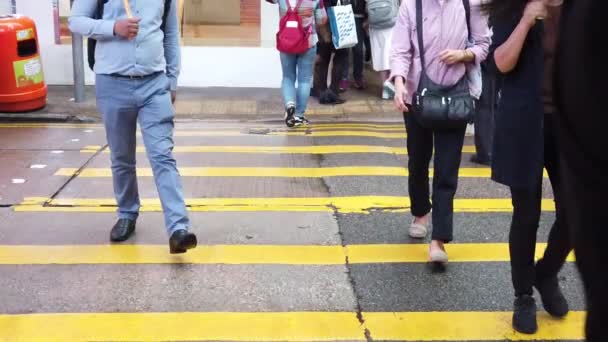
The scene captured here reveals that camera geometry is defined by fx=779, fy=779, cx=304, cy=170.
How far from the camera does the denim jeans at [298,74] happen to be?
9.37 metres

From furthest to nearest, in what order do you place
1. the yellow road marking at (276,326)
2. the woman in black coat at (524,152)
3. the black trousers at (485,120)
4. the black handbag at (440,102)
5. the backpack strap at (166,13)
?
the black trousers at (485,120) < the backpack strap at (166,13) < the black handbag at (440,102) < the yellow road marking at (276,326) < the woman in black coat at (524,152)

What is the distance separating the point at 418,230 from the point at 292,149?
3159 mm

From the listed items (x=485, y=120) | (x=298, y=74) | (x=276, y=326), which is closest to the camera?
(x=276, y=326)

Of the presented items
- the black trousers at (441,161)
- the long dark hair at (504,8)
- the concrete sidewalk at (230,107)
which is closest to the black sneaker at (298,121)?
the concrete sidewalk at (230,107)

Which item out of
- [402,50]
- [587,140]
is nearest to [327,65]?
[402,50]

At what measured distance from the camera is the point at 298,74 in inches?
371

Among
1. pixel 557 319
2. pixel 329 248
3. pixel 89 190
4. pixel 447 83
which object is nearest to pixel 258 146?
pixel 89 190

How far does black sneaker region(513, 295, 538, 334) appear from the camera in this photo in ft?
12.5

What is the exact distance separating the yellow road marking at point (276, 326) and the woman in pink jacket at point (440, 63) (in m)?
0.70

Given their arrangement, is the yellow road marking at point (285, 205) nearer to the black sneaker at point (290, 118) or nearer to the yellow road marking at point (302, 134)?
the yellow road marking at point (302, 134)

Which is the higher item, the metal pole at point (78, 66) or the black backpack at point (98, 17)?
the black backpack at point (98, 17)

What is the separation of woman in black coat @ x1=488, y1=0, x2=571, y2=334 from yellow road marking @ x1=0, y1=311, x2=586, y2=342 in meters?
0.20

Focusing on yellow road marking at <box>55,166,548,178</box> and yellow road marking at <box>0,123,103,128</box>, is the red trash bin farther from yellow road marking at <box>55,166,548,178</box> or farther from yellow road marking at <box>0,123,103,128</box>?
yellow road marking at <box>55,166,548,178</box>

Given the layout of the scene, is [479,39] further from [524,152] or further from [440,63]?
[524,152]
